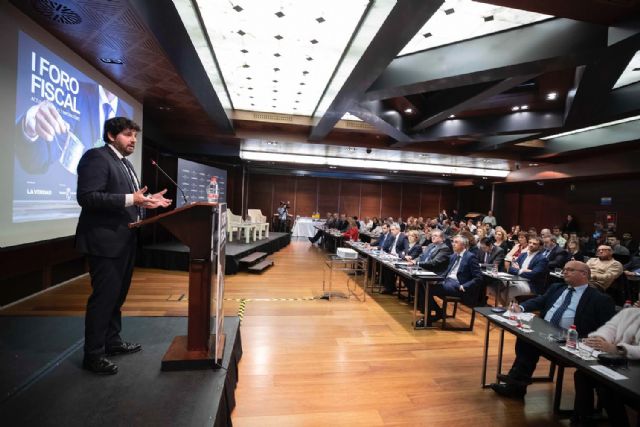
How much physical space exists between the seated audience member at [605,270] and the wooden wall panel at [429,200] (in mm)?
13130

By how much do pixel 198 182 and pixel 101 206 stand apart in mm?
7623

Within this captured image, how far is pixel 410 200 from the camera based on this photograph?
1741 centimetres

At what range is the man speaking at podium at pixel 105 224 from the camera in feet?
5.81

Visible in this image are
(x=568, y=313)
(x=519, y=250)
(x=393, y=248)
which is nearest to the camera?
(x=568, y=313)

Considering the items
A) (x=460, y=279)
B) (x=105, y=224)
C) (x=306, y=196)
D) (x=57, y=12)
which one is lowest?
(x=460, y=279)

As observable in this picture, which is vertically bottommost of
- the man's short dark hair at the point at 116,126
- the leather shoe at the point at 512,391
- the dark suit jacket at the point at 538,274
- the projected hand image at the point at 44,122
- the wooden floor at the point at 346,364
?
the wooden floor at the point at 346,364

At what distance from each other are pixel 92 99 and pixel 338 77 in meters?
3.59

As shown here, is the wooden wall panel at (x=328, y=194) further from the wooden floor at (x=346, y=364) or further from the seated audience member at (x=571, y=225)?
the wooden floor at (x=346, y=364)

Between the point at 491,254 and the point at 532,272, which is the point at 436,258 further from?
the point at 491,254

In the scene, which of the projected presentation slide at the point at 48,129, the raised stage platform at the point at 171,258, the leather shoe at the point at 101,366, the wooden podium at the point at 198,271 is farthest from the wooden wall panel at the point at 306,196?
the leather shoe at the point at 101,366

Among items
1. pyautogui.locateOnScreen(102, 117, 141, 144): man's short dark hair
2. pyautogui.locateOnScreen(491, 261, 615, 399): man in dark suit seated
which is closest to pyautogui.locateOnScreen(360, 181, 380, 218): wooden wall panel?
pyautogui.locateOnScreen(491, 261, 615, 399): man in dark suit seated

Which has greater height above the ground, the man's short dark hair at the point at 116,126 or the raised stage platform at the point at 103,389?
the man's short dark hair at the point at 116,126

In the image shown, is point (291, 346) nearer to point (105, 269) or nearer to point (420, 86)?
point (105, 269)

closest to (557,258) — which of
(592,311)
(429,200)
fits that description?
(592,311)
